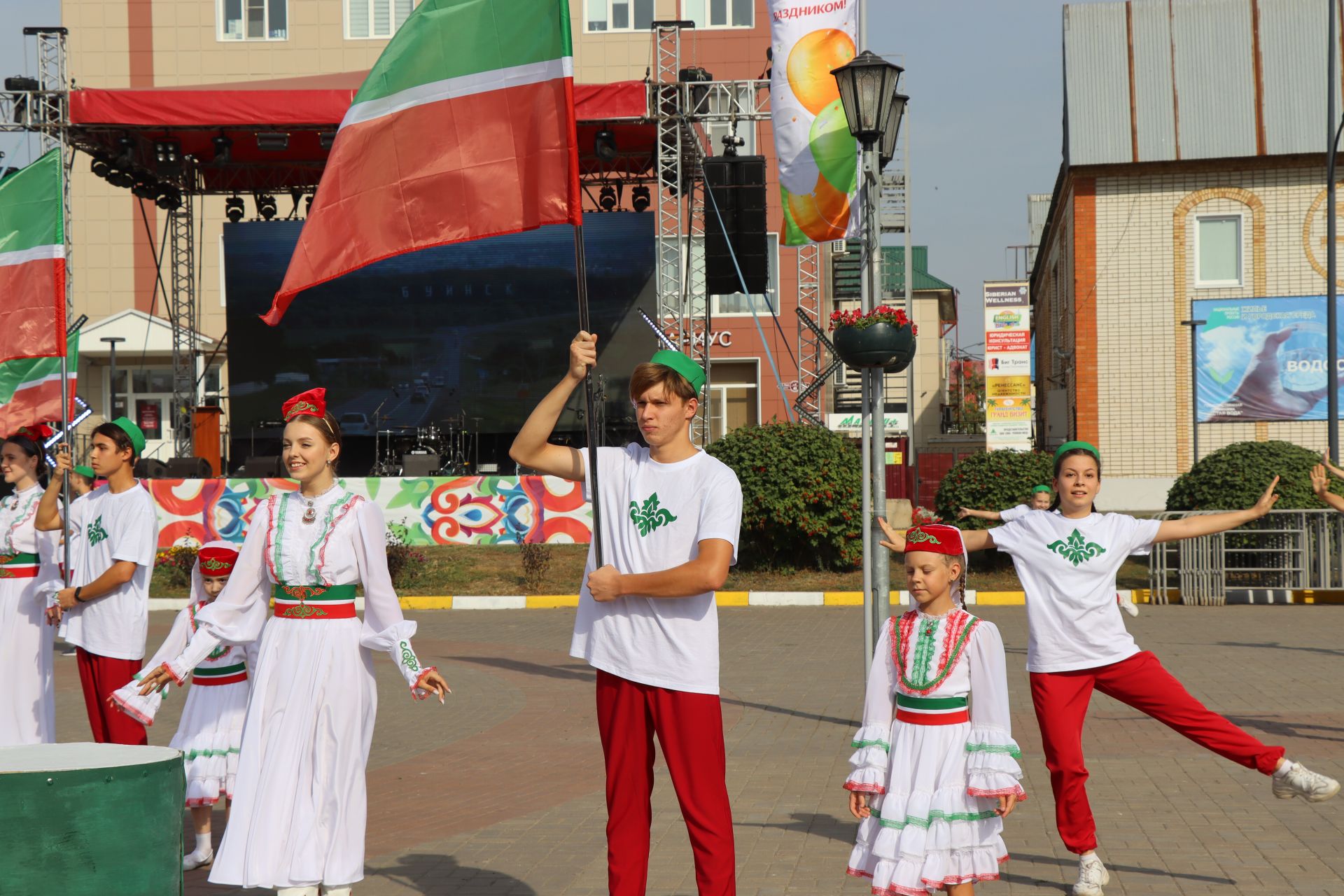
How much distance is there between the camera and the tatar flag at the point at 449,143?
5.22 m

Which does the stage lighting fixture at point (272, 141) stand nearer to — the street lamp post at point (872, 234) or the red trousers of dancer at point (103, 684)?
the street lamp post at point (872, 234)

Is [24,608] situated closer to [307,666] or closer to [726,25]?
[307,666]

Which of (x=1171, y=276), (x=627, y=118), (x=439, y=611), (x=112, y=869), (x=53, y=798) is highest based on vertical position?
(x=627, y=118)

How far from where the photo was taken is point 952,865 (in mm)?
4574

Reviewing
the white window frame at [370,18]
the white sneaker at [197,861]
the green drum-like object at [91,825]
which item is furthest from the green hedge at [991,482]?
the white window frame at [370,18]

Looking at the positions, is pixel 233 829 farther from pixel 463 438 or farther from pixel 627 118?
pixel 463 438

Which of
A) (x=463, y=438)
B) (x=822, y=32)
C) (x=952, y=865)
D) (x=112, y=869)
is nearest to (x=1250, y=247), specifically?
(x=822, y=32)

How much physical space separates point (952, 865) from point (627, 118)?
20464 millimetres

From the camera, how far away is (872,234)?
407 inches

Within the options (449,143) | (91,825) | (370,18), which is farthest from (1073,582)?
(370,18)

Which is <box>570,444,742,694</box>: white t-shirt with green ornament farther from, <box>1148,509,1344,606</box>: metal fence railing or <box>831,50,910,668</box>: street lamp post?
<box>1148,509,1344,606</box>: metal fence railing

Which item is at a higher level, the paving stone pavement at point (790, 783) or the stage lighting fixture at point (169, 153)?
the stage lighting fixture at point (169, 153)

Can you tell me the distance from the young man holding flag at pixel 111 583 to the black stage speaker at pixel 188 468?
66.2 ft

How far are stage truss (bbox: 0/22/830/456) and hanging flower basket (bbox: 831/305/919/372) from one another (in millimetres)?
11999
